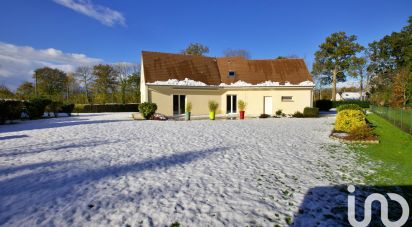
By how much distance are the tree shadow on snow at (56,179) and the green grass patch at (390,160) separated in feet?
15.1

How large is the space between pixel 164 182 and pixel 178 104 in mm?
18191

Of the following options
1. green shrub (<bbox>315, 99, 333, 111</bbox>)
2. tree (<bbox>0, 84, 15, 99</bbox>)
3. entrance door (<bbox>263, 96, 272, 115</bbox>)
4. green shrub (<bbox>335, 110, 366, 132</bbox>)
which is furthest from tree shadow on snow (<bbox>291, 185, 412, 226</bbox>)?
tree (<bbox>0, 84, 15, 99</bbox>)

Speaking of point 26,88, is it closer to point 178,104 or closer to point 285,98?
point 178,104

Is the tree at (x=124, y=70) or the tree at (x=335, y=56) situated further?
the tree at (x=124, y=70)

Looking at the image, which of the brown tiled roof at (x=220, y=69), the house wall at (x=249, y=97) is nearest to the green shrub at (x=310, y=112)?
the house wall at (x=249, y=97)

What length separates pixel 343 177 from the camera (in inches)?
212

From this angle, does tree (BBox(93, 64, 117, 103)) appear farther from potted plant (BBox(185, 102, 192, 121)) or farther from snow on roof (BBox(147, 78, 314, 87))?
potted plant (BBox(185, 102, 192, 121))

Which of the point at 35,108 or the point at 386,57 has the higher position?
the point at 386,57

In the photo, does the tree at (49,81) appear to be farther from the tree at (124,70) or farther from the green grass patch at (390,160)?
the green grass patch at (390,160)

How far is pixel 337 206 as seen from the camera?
13.1ft

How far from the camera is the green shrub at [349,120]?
11180 mm

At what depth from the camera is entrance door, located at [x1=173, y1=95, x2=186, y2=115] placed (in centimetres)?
2276

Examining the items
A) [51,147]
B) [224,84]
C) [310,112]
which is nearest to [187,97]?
[224,84]

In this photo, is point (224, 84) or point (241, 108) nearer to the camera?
point (241, 108)
